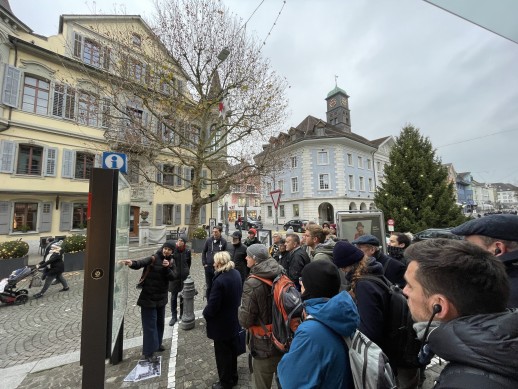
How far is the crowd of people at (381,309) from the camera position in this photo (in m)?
0.80

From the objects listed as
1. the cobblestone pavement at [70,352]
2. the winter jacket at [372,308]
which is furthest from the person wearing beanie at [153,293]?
the winter jacket at [372,308]

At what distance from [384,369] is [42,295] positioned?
359 inches

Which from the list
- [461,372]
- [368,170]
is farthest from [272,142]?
[368,170]

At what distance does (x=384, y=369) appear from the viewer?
1.28 m

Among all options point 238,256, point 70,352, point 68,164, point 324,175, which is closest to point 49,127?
point 68,164

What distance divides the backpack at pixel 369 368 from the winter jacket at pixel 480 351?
1.62ft

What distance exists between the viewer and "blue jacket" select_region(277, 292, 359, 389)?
4.40ft

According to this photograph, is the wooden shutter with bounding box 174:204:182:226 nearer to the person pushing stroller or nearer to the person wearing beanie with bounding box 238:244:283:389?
the person pushing stroller

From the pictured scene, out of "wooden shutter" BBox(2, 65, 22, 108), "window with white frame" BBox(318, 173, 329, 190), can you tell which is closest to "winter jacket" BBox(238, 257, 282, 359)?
"wooden shutter" BBox(2, 65, 22, 108)

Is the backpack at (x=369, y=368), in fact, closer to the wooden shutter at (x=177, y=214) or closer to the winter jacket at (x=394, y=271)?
the winter jacket at (x=394, y=271)

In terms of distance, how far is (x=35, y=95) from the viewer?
1510 cm

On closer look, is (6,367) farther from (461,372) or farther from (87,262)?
(461,372)

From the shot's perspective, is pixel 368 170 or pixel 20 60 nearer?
pixel 20 60

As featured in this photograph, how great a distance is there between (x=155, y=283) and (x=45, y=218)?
657 inches
